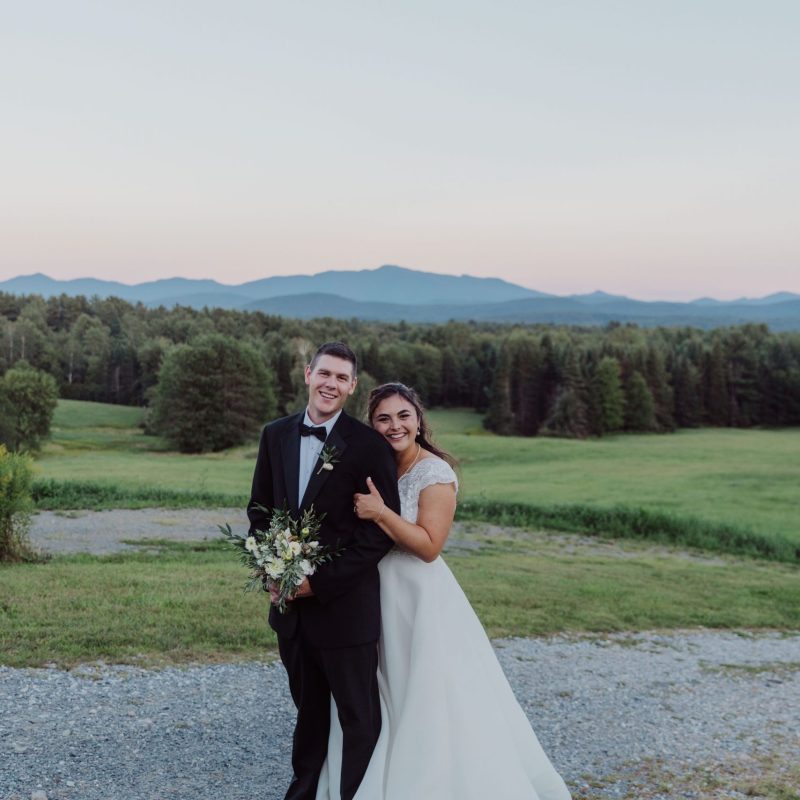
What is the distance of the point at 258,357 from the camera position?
66.1 m

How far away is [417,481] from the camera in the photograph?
195 inches

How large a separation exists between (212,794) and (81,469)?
37464mm

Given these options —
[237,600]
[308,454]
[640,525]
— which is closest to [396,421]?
[308,454]

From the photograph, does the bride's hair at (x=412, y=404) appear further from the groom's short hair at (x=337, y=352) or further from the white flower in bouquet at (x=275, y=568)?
the white flower in bouquet at (x=275, y=568)

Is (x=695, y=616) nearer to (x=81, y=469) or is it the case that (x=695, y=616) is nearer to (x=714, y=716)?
(x=714, y=716)

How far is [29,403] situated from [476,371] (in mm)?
49803

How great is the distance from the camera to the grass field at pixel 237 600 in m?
9.13

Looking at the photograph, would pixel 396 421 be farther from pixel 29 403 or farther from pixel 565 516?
pixel 29 403

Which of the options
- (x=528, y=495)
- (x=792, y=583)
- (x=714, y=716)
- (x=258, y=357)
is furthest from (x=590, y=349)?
(x=714, y=716)

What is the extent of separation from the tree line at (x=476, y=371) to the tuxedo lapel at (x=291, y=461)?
55.6 meters

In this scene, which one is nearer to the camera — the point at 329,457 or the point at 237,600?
the point at 329,457

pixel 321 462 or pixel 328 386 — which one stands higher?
pixel 328 386

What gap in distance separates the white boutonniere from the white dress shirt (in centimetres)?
19

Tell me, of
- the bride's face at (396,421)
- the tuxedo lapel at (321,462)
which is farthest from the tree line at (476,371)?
the tuxedo lapel at (321,462)
